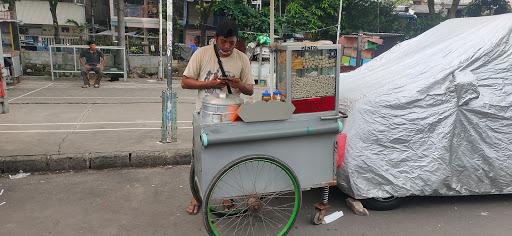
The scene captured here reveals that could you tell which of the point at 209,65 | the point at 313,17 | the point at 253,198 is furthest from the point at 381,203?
the point at 313,17

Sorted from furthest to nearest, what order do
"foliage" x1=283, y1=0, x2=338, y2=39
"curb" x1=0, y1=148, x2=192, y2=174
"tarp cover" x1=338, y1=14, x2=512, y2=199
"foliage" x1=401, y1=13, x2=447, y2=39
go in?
1. "foliage" x1=401, y1=13, x2=447, y2=39
2. "foliage" x1=283, y1=0, x2=338, y2=39
3. "curb" x1=0, y1=148, x2=192, y2=174
4. "tarp cover" x1=338, y1=14, x2=512, y2=199

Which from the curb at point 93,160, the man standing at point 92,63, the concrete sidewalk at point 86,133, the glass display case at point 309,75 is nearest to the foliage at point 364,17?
the man standing at point 92,63

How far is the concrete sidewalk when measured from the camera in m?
4.84

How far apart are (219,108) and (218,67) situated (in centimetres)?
50

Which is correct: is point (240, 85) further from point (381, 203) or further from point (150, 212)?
point (381, 203)

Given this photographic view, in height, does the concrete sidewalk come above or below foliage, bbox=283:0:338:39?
below

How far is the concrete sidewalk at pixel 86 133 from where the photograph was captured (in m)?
4.84

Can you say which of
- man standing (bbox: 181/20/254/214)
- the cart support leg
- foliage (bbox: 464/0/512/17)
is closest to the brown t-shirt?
man standing (bbox: 181/20/254/214)

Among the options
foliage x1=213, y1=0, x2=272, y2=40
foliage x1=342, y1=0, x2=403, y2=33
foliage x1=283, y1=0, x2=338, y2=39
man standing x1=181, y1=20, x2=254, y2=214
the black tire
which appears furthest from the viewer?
foliage x1=342, y1=0, x2=403, y2=33

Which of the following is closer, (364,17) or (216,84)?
(216,84)

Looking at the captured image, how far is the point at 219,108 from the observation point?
3.10 meters

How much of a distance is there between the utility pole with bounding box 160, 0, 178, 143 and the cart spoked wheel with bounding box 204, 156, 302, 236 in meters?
2.15

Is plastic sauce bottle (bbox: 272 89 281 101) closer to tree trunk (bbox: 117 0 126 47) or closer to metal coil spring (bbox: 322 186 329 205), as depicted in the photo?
metal coil spring (bbox: 322 186 329 205)

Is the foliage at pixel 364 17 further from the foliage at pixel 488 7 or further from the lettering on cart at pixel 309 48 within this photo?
the lettering on cart at pixel 309 48
